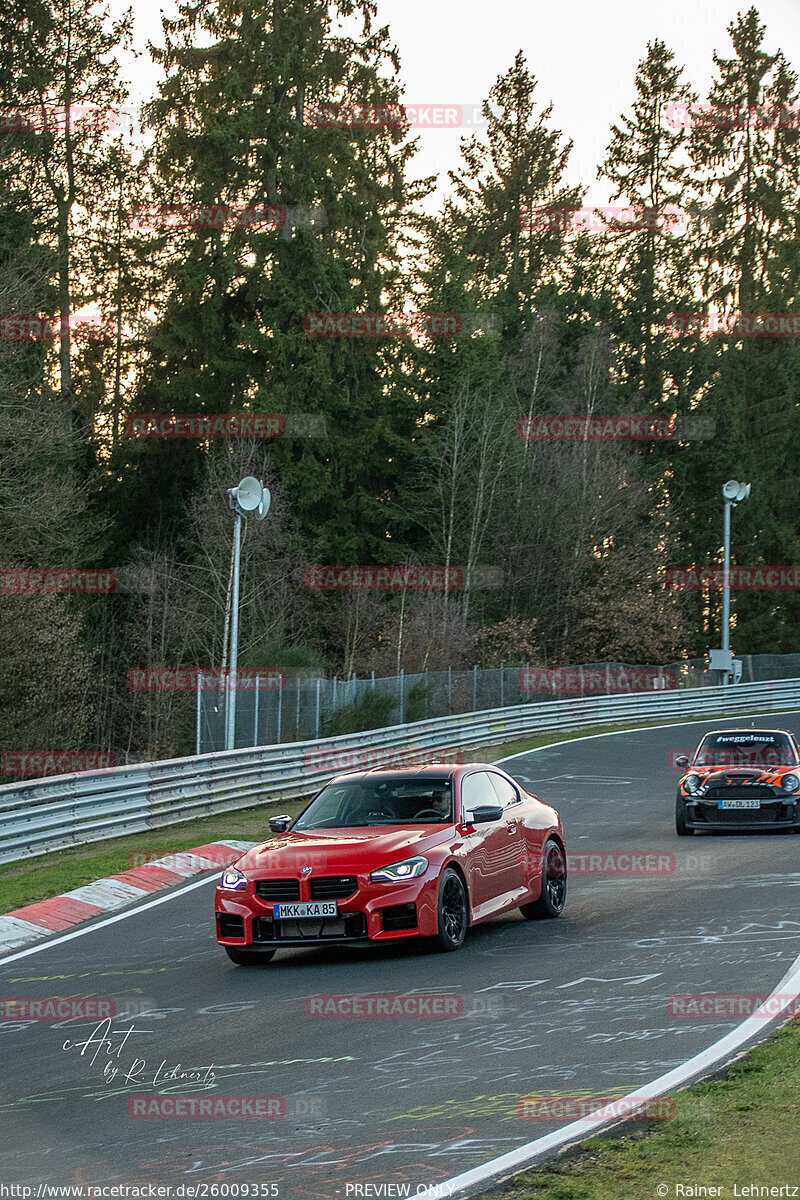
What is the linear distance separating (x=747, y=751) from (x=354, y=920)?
36.5ft

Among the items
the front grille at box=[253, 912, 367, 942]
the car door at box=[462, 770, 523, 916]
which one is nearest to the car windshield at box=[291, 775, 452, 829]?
the car door at box=[462, 770, 523, 916]

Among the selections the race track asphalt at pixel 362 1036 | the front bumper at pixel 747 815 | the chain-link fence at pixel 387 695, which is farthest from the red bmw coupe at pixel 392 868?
the chain-link fence at pixel 387 695

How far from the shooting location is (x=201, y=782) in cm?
2211

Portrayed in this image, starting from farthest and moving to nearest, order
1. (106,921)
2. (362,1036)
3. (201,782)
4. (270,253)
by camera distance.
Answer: (270,253), (201,782), (106,921), (362,1036)

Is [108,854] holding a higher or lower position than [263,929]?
lower

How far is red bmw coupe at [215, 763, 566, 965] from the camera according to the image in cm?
1100

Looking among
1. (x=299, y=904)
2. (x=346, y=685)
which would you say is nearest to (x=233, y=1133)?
(x=299, y=904)

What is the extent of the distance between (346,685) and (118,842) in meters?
11.9

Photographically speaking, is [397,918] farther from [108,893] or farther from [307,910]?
[108,893]

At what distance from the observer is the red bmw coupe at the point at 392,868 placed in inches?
433

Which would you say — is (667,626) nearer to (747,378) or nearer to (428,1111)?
(747,378)

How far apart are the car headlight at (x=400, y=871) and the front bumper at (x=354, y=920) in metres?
0.04

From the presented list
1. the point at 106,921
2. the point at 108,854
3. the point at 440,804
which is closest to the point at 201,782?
the point at 108,854

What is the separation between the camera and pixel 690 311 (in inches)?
2798
